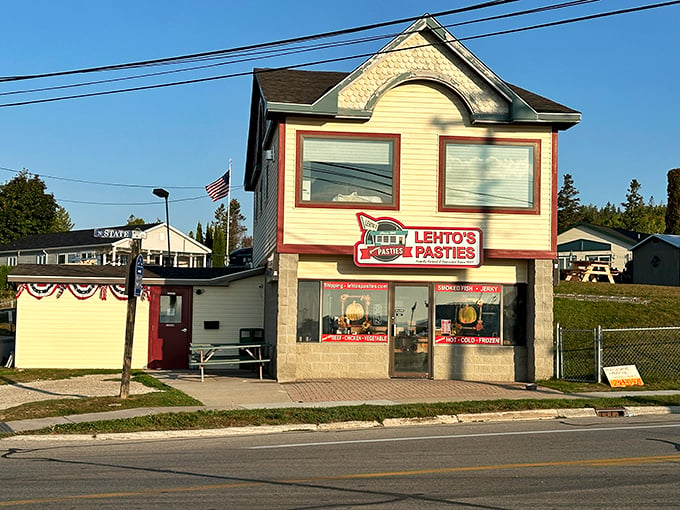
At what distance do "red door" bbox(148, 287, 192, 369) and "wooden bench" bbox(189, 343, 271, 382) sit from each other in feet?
4.28

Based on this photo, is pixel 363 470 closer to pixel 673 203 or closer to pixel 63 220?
pixel 673 203

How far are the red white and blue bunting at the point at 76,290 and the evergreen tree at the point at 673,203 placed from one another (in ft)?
188

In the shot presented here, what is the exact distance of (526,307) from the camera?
20.0 meters

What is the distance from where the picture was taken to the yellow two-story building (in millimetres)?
19016

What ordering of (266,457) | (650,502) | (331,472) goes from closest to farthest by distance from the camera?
(650,502) < (331,472) < (266,457)

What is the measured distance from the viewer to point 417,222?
1933 centimetres

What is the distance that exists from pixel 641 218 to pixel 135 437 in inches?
3553

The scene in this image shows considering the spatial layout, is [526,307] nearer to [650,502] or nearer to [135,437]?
[135,437]

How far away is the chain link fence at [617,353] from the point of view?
19.5 metres

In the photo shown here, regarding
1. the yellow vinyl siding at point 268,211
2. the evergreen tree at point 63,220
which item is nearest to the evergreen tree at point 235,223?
the evergreen tree at point 63,220

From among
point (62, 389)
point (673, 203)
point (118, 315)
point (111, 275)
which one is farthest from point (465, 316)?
point (673, 203)

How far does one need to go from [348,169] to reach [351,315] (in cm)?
360

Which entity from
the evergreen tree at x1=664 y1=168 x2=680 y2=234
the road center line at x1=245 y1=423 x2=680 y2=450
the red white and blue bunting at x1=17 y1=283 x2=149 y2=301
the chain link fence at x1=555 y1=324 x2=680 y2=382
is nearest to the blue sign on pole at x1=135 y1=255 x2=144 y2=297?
the road center line at x1=245 y1=423 x2=680 y2=450

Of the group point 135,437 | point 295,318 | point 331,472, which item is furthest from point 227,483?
point 295,318
